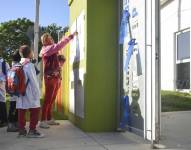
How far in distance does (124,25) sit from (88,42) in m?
0.88

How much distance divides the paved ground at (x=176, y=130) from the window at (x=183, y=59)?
343cm

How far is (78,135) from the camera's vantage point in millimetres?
9508

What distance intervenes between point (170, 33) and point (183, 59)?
1.33 m

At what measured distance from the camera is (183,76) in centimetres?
1730

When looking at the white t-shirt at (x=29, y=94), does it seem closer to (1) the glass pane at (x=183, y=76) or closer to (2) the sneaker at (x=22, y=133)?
(2) the sneaker at (x=22, y=133)

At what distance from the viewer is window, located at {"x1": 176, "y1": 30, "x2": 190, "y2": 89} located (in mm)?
16797

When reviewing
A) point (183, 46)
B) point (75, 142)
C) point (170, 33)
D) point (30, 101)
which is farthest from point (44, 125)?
point (170, 33)

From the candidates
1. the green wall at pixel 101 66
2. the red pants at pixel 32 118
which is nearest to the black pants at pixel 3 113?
the red pants at pixel 32 118

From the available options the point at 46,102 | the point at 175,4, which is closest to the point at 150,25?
the point at 46,102

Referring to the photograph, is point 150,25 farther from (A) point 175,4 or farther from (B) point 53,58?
(A) point 175,4

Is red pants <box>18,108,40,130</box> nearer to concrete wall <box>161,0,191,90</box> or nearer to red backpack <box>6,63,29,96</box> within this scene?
red backpack <box>6,63,29,96</box>

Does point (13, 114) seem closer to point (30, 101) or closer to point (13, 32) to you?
point (30, 101)

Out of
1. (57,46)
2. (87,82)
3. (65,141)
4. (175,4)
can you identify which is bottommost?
(65,141)

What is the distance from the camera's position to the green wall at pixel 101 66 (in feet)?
32.0
